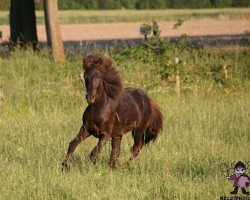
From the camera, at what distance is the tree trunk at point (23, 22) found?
30.3 meters

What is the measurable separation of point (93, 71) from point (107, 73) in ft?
1.35

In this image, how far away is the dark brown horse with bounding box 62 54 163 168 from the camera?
10.1 m

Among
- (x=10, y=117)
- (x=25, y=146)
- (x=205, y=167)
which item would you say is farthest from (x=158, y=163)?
(x=10, y=117)

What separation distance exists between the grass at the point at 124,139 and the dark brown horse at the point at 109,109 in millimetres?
307

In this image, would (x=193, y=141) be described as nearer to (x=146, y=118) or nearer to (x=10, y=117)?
(x=146, y=118)

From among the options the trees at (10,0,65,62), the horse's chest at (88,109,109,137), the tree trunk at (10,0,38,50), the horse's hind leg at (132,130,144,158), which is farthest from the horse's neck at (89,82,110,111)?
the tree trunk at (10,0,38,50)

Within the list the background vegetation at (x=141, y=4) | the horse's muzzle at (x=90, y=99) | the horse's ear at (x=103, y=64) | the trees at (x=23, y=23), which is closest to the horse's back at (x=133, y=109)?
the horse's ear at (x=103, y=64)

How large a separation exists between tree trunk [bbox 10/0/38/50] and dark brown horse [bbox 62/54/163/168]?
60.4 feet

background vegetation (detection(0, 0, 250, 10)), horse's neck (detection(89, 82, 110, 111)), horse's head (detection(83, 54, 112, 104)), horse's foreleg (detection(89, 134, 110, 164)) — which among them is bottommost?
background vegetation (detection(0, 0, 250, 10))

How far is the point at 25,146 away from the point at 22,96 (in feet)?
20.5

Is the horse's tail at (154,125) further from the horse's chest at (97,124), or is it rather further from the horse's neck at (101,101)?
the horse's chest at (97,124)

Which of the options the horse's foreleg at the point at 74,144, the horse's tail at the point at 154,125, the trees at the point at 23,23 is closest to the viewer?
the horse's foreleg at the point at 74,144

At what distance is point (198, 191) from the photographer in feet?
28.8

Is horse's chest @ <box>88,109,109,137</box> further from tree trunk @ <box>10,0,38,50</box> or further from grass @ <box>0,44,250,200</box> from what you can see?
tree trunk @ <box>10,0,38,50</box>
